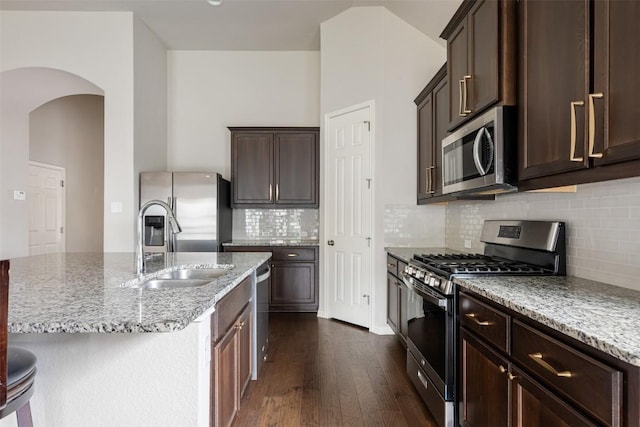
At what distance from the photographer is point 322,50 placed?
4137mm

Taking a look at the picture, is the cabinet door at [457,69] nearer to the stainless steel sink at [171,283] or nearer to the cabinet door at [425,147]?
the cabinet door at [425,147]

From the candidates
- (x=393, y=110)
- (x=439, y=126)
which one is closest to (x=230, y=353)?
(x=439, y=126)

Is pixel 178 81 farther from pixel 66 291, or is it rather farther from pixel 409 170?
pixel 66 291

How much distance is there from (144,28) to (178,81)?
Answer: 836 millimetres

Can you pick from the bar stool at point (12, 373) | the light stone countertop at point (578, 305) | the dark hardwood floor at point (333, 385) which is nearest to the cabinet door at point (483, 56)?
the light stone countertop at point (578, 305)

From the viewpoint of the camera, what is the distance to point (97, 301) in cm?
119

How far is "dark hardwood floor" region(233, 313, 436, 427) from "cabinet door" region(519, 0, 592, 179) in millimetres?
1601

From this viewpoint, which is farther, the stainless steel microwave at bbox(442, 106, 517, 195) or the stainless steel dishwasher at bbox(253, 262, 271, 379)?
the stainless steel dishwasher at bbox(253, 262, 271, 379)

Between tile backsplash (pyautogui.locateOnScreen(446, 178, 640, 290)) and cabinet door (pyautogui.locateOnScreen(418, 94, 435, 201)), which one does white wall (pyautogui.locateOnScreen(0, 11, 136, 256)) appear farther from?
tile backsplash (pyautogui.locateOnScreen(446, 178, 640, 290))

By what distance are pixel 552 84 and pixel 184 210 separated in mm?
3684

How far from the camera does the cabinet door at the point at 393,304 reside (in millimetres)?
3072

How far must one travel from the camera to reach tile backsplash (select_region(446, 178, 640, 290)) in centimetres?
144

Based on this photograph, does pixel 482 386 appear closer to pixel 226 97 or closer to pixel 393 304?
pixel 393 304

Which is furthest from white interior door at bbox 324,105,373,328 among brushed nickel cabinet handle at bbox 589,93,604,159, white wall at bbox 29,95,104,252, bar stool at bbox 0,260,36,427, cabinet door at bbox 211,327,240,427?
white wall at bbox 29,95,104,252
